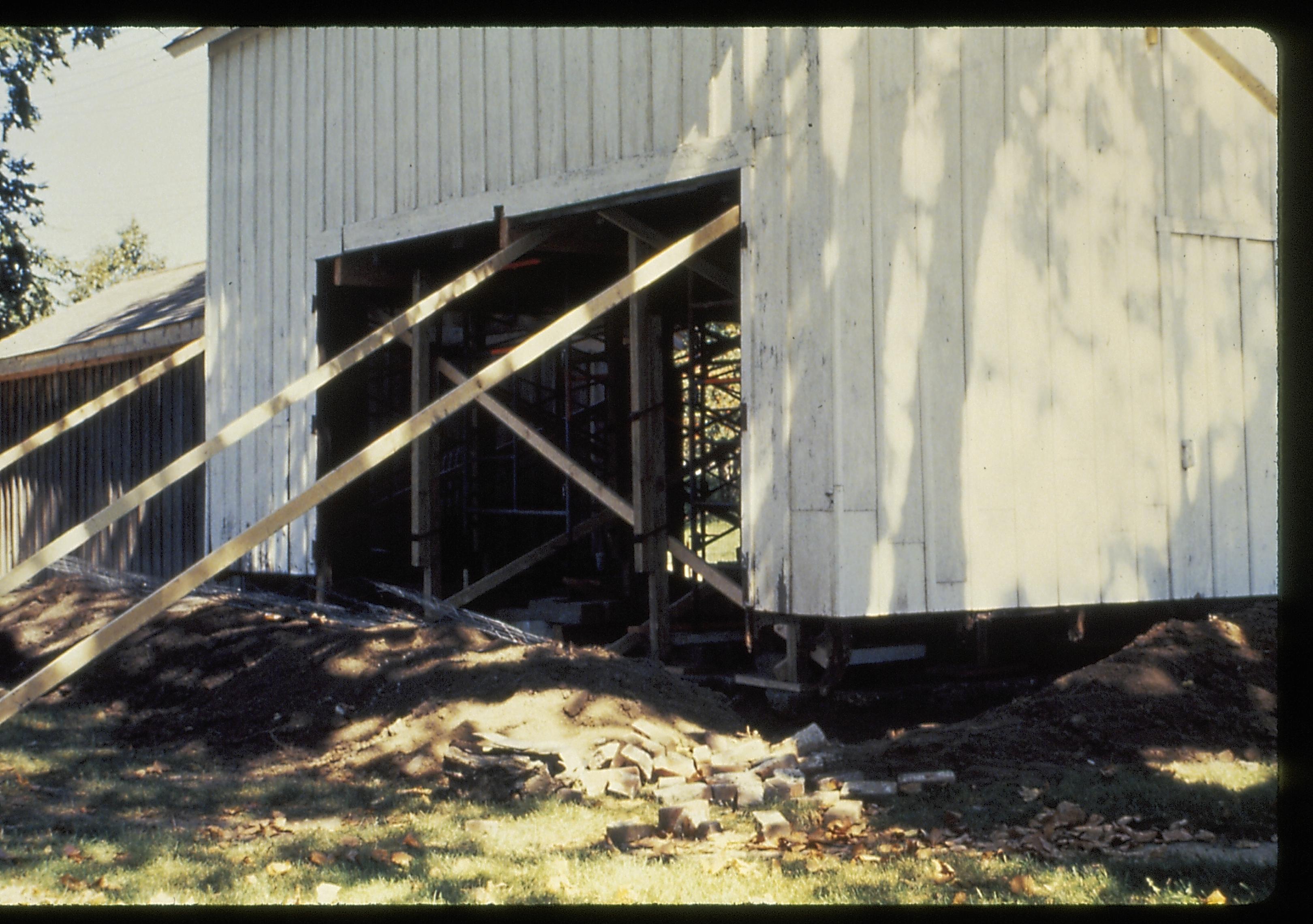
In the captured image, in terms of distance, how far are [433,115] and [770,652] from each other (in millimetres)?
5475

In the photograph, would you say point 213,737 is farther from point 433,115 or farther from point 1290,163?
point 1290,163

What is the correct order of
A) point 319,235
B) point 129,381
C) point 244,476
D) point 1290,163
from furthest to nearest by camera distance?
point 244,476, point 319,235, point 129,381, point 1290,163

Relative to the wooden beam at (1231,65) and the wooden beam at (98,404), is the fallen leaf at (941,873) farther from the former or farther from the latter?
the wooden beam at (98,404)

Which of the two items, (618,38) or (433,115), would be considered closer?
(618,38)

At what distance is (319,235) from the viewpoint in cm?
1198

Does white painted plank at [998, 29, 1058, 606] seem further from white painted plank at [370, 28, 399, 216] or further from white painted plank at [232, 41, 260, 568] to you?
white painted plank at [232, 41, 260, 568]

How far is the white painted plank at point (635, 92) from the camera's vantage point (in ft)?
28.4

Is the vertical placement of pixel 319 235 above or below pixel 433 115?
below

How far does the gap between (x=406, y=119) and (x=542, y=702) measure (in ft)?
18.8

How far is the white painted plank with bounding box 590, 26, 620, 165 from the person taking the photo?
29.3 feet

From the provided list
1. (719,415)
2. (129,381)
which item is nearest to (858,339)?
(719,415)

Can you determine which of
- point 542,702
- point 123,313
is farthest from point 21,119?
point 542,702

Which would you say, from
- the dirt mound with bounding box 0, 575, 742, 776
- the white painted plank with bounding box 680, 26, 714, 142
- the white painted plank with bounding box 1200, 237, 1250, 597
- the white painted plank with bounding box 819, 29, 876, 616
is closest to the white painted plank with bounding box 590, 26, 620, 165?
the white painted plank with bounding box 680, 26, 714, 142

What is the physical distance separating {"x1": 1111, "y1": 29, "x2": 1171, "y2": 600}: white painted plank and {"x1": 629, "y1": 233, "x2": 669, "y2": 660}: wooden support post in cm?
359
